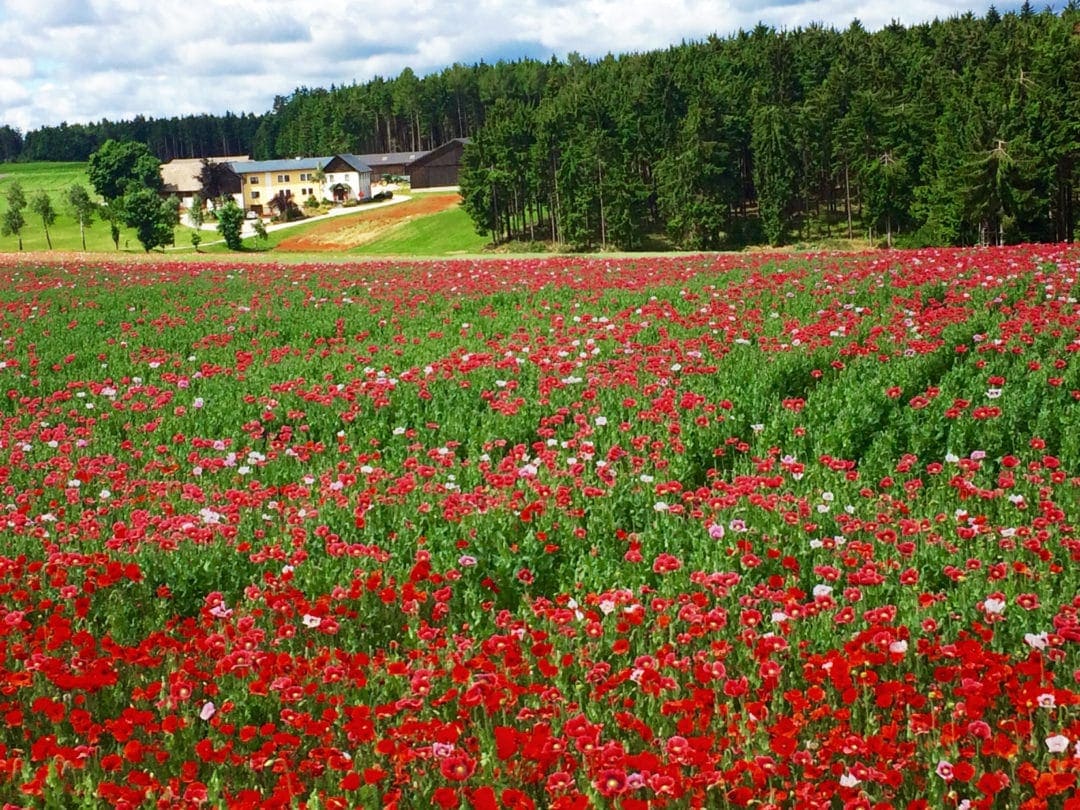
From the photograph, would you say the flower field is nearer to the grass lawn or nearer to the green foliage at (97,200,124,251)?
the grass lawn

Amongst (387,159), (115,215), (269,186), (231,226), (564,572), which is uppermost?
(387,159)

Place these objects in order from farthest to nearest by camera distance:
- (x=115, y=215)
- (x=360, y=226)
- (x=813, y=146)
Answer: (x=360, y=226) < (x=115, y=215) < (x=813, y=146)

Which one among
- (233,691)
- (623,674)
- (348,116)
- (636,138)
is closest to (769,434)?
(623,674)

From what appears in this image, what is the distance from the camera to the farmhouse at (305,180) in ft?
377

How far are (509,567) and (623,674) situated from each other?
197 centimetres

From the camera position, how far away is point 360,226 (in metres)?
90.0

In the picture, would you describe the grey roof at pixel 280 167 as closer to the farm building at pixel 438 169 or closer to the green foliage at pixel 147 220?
the farm building at pixel 438 169

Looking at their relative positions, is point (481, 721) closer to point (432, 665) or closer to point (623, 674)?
point (432, 665)

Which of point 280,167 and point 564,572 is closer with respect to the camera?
point 564,572

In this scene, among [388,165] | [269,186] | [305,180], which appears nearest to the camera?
[305,180]

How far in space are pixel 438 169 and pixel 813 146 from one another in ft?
201

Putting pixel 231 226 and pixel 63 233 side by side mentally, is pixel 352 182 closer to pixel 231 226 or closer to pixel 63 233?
pixel 63 233

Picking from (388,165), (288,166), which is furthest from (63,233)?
(388,165)

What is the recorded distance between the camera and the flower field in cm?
390
